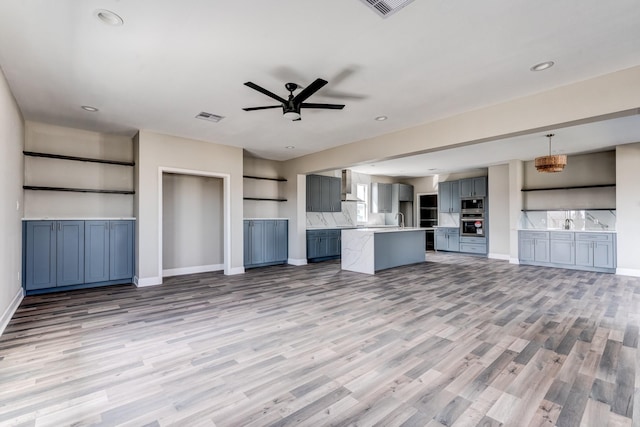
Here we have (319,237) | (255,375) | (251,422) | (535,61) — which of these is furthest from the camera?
(319,237)

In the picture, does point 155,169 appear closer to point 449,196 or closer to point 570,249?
point 449,196

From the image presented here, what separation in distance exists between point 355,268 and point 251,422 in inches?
195

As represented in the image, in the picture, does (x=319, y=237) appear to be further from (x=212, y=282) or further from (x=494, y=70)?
(x=494, y=70)

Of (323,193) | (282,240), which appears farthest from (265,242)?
(323,193)

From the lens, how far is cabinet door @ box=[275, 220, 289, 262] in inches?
302

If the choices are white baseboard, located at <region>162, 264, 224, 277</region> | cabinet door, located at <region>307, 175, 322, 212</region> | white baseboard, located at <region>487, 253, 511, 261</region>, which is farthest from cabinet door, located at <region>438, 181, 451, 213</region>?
white baseboard, located at <region>162, 264, 224, 277</region>

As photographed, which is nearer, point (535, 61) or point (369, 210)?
point (535, 61)

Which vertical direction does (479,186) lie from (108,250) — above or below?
above

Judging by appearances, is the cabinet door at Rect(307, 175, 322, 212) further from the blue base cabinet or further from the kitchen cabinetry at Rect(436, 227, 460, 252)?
the kitchen cabinetry at Rect(436, 227, 460, 252)

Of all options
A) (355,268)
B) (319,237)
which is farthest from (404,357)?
(319,237)

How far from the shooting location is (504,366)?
245 cm

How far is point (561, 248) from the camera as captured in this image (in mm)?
7051

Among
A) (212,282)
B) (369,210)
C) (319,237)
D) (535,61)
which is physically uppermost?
(535,61)

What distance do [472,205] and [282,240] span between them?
6.06 meters
